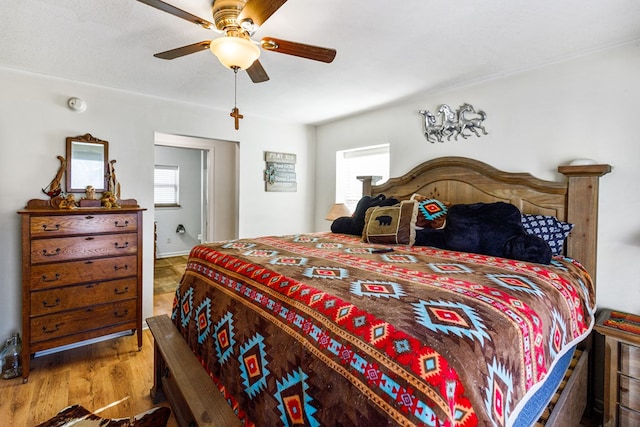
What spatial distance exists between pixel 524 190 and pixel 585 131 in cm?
50

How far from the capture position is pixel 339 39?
1915mm

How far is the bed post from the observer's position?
197 cm

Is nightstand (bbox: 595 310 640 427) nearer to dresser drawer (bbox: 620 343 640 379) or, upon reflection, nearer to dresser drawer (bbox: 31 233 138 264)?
dresser drawer (bbox: 620 343 640 379)

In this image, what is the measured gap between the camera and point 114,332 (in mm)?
2537

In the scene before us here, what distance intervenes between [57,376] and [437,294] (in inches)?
105

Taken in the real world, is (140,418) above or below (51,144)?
below

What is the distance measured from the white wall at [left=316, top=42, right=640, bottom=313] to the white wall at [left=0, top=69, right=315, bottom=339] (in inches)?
81.6

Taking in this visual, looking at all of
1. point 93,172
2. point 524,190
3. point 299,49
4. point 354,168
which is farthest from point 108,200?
point 524,190

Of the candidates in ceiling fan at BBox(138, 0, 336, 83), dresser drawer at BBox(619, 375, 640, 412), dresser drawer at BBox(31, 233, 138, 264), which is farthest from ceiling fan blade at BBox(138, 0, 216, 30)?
dresser drawer at BBox(619, 375, 640, 412)

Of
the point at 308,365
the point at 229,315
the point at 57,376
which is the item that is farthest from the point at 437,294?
the point at 57,376

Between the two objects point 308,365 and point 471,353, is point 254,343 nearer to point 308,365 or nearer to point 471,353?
point 308,365

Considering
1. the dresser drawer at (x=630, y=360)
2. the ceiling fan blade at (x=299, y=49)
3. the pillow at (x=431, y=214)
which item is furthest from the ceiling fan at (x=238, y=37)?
the dresser drawer at (x=630, y=360)

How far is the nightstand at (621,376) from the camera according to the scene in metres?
1.56

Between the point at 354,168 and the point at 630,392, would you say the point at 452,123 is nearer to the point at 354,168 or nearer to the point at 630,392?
the point at 354,168
